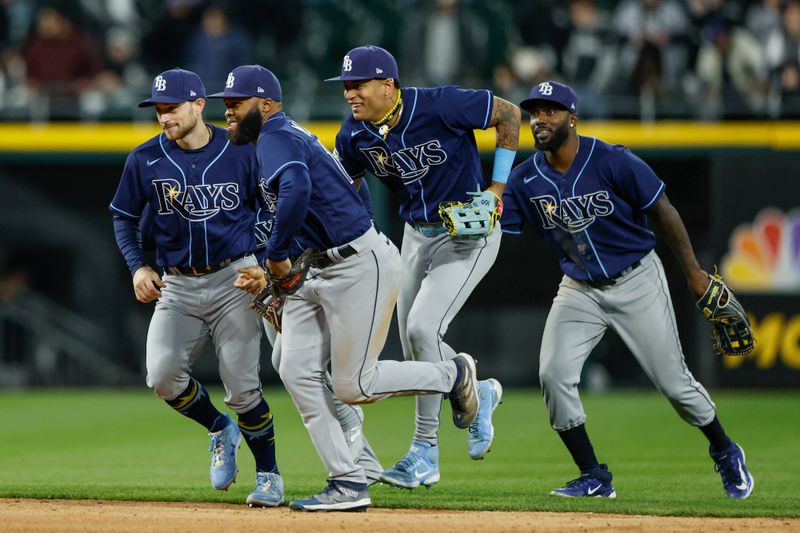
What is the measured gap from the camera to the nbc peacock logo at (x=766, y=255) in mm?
13555

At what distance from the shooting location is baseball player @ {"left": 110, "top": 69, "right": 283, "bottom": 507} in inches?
247

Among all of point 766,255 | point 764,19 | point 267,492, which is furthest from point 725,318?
point 764,19

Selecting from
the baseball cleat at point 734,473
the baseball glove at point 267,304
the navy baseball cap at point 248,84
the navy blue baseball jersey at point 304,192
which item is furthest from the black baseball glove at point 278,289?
the baseball cleat at point 734,473

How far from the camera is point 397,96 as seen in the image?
6.32 meters

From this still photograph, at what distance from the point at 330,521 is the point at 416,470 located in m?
1.36

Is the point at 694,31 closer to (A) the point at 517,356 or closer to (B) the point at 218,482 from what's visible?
(A) the point at 517,356

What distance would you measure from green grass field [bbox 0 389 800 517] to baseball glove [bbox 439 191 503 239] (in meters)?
1.33

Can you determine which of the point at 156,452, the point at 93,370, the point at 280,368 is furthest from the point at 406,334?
the point at 93,370

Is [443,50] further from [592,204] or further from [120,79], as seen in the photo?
[592,204]

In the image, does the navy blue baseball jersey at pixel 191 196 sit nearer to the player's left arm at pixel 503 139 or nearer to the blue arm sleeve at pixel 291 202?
the blue arm sleeve at pixel 291 202

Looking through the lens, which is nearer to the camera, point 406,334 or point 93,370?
point 406,334

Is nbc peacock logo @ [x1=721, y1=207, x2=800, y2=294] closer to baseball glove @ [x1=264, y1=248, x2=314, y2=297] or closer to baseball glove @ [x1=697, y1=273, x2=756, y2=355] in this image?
baseball glove @ [x1=697, y1=273, x2=756, y2=355]

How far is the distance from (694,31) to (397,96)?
28.1 feet

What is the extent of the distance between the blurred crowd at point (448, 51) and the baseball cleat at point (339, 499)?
8.48m
